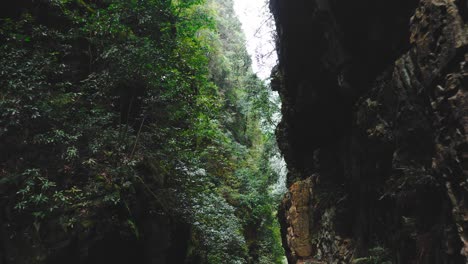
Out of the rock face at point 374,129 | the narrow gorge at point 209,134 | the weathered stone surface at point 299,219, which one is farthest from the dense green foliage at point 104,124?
the rock face at point 374,129

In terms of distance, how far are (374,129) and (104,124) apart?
644 centimetres

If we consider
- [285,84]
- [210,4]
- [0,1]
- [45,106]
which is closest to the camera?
[45,106]

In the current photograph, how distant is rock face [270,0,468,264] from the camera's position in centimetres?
410

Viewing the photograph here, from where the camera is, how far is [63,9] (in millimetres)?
10125

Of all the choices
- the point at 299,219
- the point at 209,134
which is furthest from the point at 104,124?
the point at 299,219

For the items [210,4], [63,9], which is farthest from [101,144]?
[210,4]

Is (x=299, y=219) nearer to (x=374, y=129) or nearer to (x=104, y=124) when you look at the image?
(x=374, y=129)

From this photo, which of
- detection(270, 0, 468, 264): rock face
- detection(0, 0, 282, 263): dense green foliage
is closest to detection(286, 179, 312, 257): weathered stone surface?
detection(270, 0, 468, 264): rock face

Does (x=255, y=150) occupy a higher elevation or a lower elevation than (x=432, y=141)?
higher

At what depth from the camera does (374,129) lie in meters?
6.62

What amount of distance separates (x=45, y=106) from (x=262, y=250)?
539 inches

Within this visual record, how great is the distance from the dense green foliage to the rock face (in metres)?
3.12

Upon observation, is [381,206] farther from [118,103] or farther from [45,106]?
[118,103]

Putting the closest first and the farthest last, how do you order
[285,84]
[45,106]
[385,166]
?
[385,166], [45,106], [285,84]
